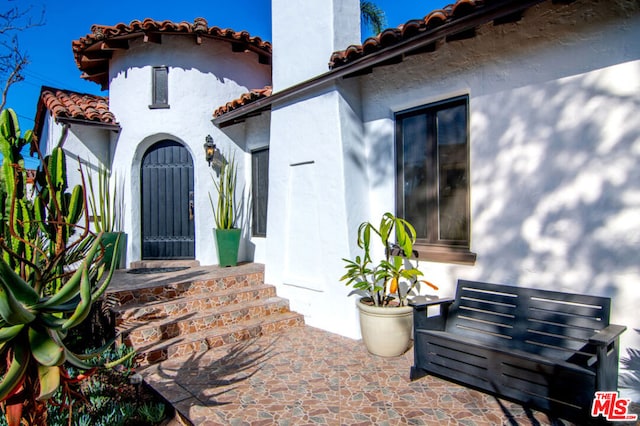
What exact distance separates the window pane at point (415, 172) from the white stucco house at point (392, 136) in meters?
0.02

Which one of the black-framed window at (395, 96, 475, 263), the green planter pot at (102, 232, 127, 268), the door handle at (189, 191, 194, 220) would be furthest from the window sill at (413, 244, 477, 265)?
the green planter pot at (102, 232, 127, 268)

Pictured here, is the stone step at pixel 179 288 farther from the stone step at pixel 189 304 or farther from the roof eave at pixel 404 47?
the roof eave at pixel 404 47

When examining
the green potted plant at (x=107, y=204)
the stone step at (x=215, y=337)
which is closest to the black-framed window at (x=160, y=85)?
the green potted plant at (x=107, y=204)

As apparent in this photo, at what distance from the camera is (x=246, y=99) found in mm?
6742

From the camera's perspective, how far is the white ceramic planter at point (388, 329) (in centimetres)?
450

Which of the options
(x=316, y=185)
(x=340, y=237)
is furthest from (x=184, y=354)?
(x=316, y=185)

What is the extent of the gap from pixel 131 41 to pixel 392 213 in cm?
616

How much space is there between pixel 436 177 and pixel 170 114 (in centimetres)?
533

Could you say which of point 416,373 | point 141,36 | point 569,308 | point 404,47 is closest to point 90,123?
point 141,36

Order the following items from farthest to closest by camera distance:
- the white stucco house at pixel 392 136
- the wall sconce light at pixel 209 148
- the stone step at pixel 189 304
Result: the wall sconce light at pixel 209 148 → the stone step at pixel 189 304 → the white stucco house at pixel 392 136

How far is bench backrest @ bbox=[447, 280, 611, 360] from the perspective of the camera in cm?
333

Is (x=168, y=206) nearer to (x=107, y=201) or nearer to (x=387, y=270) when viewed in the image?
(x=107, y=201)

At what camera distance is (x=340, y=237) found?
5340 mm

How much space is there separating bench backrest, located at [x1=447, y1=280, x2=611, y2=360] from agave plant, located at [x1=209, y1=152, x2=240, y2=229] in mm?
4464
